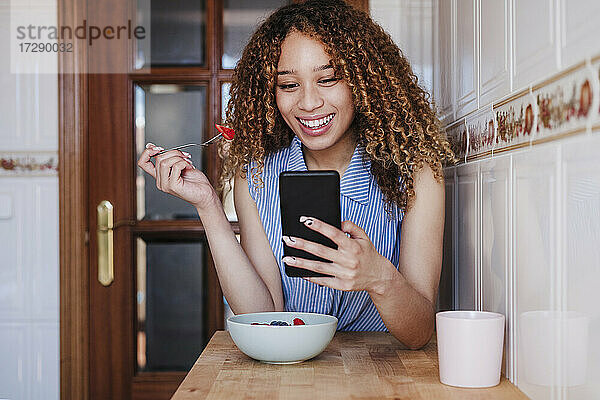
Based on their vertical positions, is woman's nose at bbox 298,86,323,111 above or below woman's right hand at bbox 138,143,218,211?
above

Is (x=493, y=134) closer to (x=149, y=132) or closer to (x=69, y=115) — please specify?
(x=149, y=132)

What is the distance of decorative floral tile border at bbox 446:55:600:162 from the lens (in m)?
0.82

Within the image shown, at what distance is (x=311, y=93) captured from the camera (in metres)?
1.39

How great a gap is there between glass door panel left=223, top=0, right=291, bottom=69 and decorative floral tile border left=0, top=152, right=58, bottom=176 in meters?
0.64

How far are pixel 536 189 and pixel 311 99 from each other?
1.75 feet

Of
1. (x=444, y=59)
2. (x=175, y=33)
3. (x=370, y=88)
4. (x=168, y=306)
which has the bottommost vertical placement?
(x=168, y=306)

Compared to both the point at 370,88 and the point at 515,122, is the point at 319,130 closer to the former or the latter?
the point at 370,88

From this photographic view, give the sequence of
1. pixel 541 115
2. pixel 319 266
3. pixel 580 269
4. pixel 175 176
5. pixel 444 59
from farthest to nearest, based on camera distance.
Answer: pixel 444 59
pixel 175 176
pixel 319 266
pixel 541 115
pixel 580 269

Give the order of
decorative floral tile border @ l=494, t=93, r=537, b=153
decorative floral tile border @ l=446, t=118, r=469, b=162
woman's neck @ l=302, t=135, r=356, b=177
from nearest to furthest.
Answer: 1. decorative floral tile border @ l=494, t=93, r=537, b=153
2. decorative floral tile border @ l=446, t=118, r=469, b=162
3. woman's neck @ l=302, t=135, r=356, b=177

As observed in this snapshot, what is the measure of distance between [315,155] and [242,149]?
0.56 ft

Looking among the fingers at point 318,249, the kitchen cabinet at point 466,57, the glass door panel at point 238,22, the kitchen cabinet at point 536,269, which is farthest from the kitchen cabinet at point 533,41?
the glass door panel at point 238,22

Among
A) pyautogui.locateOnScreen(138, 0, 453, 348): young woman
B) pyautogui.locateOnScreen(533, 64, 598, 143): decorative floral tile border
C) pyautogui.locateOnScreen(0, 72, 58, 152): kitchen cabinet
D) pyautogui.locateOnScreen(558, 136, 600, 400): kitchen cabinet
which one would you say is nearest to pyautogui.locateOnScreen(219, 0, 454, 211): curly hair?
pyautogui.locateOnScreen(138, 0, 453, 348): young woman

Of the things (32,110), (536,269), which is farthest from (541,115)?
(32,110)

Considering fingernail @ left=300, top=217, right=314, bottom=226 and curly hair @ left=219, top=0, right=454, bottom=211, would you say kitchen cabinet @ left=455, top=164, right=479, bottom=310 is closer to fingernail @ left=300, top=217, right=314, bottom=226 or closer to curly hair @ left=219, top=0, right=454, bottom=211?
curly hair @ left=219, top=0, right=454, bottom=211
